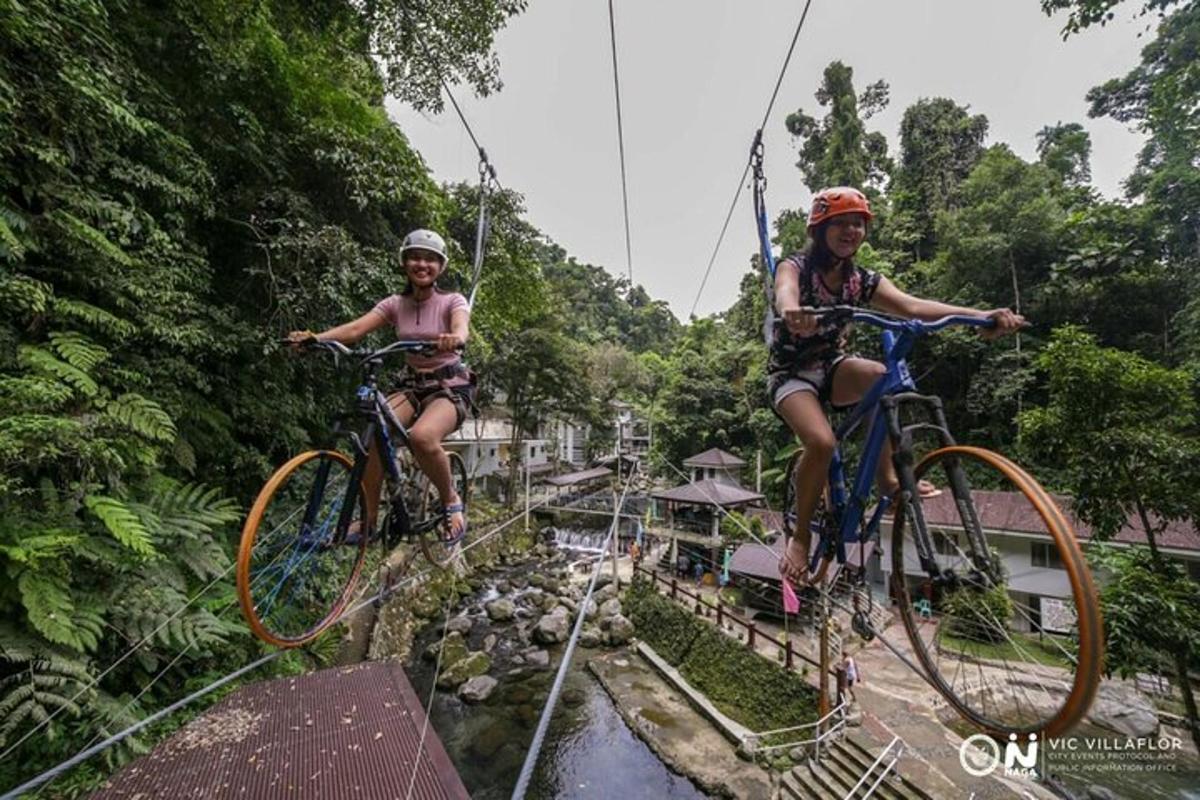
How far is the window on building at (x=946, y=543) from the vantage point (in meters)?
1.68

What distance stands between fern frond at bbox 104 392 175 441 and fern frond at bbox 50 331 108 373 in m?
0.26

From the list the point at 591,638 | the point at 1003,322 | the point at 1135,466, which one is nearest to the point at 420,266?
the point at 1003,322

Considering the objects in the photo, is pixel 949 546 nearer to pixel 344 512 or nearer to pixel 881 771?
pixel 344 512

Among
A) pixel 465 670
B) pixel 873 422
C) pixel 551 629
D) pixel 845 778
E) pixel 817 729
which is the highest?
pixel 873 422

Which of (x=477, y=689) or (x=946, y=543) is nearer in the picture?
(x=946, y=543)

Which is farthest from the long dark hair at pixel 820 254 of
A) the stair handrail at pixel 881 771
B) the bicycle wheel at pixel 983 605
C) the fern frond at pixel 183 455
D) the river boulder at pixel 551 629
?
the river boulder at pixel 551 629

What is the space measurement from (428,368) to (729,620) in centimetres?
1059

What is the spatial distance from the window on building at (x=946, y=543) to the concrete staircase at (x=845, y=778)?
6.61 meters

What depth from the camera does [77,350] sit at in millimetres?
2740

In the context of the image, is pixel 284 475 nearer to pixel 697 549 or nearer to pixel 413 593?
pixel 413 593

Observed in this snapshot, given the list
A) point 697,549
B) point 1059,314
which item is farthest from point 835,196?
point 1059,314

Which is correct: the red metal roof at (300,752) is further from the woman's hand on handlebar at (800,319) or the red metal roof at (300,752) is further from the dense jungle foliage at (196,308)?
the woman's hand on handlebar at (800,319)

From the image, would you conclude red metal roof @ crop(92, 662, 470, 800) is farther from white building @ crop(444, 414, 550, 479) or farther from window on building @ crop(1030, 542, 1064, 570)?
white building @ crop(444, 414, 550, 479)

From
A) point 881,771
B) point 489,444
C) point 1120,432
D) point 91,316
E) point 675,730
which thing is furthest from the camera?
point 489,444
